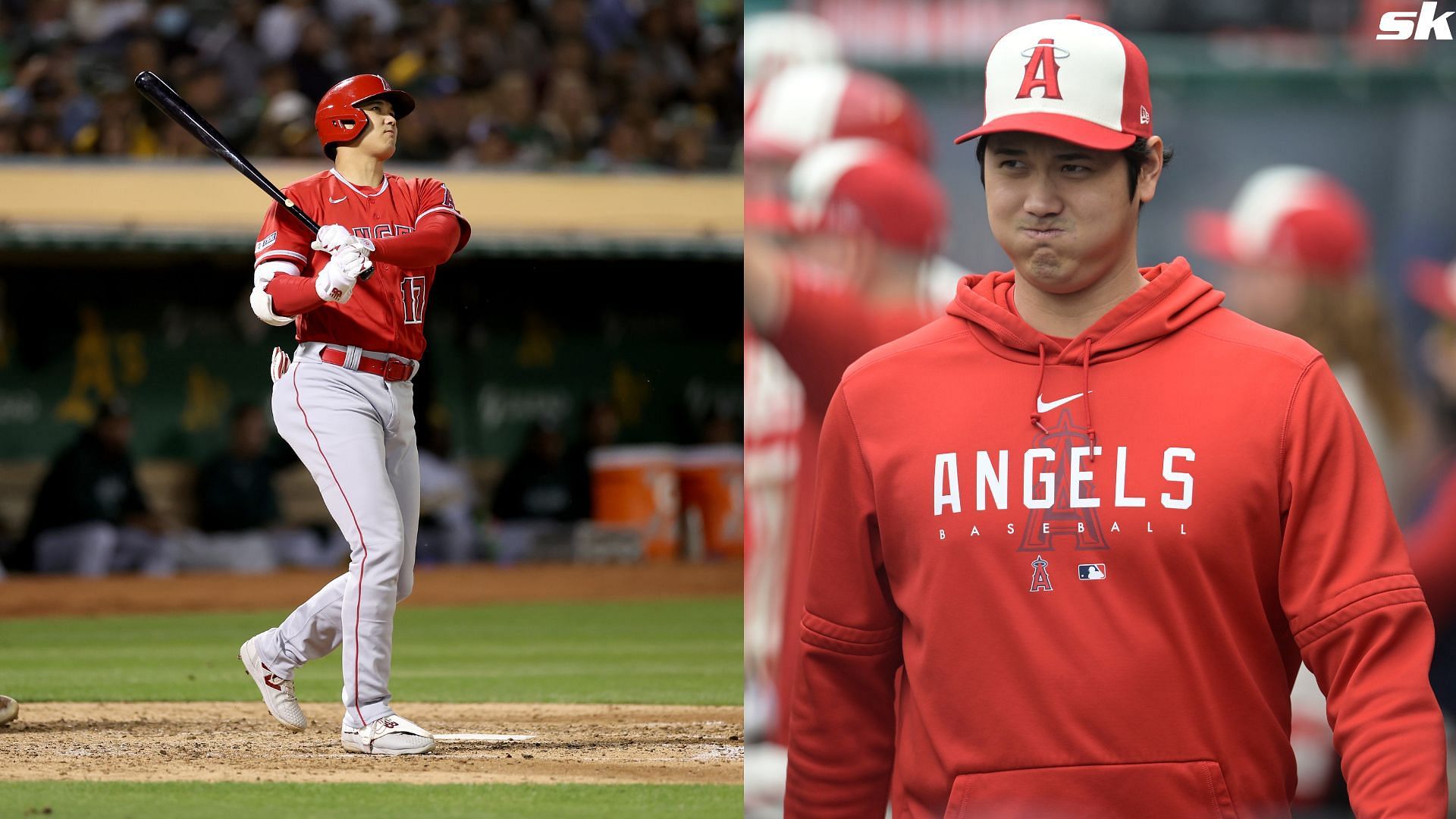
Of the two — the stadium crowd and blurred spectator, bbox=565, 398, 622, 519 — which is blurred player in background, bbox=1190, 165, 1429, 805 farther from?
the stadium crowd

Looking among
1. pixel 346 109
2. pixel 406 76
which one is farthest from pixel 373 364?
pixel 406 76

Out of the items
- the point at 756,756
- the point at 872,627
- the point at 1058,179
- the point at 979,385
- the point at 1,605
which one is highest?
the point at 1058,179

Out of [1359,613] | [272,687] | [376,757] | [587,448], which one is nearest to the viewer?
[1359,613]

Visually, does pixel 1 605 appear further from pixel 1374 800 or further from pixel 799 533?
pixel 1374 800

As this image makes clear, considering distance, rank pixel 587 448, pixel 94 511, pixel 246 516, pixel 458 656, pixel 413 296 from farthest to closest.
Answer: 1. pixel 587 448
2. pixel 246 516
3. pixel 94 511
4. pixel 458 656
5. pixel 413 296

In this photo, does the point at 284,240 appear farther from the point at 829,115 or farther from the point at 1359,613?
the point at 1359,613

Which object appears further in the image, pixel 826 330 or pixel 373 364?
pixel 373 364

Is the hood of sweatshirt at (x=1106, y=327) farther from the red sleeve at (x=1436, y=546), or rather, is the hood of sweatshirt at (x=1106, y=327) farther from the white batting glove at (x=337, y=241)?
the white batting glove at (x=337, y=241)

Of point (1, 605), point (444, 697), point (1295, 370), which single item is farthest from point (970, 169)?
point (1, 605)
